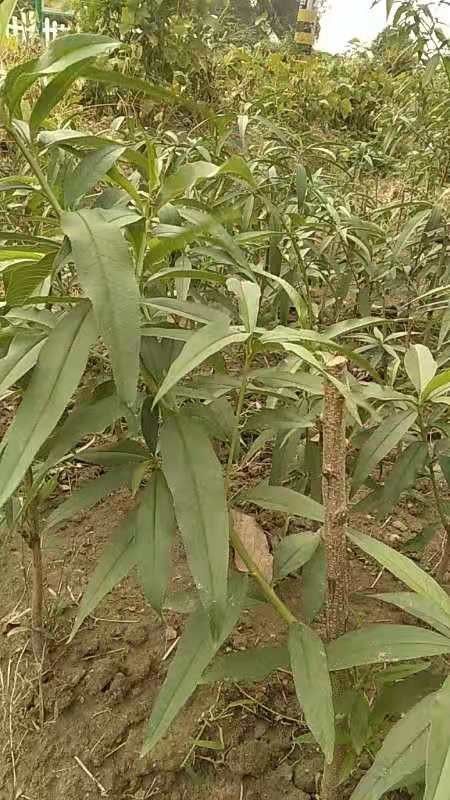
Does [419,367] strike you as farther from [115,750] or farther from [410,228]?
[410,228]

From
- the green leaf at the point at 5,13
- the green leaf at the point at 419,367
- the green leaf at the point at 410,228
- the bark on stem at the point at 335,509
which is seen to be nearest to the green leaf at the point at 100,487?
the bark on stem at the point at 335,509

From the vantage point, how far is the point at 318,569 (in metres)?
0.93

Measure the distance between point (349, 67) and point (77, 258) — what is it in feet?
19.1

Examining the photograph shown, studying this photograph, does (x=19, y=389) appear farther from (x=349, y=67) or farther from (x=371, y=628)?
(x=349, y=67)

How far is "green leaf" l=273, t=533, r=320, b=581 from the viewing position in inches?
34.5

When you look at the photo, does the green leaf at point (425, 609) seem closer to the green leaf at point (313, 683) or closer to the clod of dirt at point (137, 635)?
the green leaf at point (313, 683)

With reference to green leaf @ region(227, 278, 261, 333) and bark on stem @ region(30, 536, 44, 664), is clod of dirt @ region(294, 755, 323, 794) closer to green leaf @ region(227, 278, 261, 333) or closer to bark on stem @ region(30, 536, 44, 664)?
bark on stem @ region(30, 536, 44, 664)

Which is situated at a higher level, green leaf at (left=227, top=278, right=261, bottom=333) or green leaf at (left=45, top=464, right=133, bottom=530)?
green leaf at (left=227, top=278, right=261, bottom=333)

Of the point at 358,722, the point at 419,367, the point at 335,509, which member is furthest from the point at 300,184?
the point at 358,722

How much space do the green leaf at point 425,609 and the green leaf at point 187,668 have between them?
0.55 ft

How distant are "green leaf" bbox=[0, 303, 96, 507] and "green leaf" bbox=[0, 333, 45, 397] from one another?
0.02 metres

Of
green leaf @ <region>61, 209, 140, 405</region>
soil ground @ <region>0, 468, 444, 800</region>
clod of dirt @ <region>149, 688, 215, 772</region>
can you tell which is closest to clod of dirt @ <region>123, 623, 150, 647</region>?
soil ground @ <region>0, 468, 444, 800</region>

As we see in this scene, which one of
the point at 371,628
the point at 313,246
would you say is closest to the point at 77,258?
the point at 371,628

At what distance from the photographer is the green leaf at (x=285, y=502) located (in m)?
0.84
